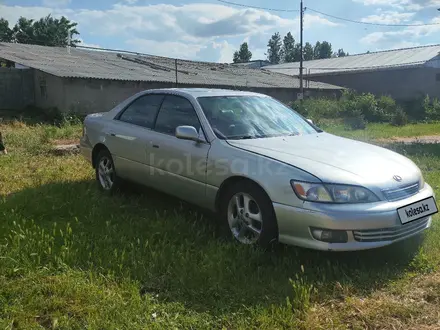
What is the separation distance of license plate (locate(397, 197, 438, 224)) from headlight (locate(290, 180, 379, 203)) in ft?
0.87

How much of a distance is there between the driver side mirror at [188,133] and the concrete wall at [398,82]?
28217 mm

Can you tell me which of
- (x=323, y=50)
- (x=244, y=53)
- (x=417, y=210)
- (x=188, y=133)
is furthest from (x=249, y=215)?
(x=323, y=50)

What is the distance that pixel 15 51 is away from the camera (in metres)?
21.0

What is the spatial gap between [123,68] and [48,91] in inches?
177

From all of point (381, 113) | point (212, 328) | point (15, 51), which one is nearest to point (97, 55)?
point (15, 51)

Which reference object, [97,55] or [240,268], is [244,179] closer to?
[240,268]

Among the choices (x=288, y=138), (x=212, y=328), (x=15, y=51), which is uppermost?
(x=15, y=51)

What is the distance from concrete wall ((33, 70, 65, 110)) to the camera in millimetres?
17836

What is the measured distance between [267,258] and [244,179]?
68cm

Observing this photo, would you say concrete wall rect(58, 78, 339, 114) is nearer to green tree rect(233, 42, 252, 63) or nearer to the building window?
the building window

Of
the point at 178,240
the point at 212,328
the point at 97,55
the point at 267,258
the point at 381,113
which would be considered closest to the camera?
the point at 212,328

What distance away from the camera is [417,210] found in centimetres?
336

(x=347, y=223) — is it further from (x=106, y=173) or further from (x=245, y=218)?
(x=106, y=173)

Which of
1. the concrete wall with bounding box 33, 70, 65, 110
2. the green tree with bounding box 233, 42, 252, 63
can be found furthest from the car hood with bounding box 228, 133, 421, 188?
the green tree with bounding box 233, 42, 252, 63
